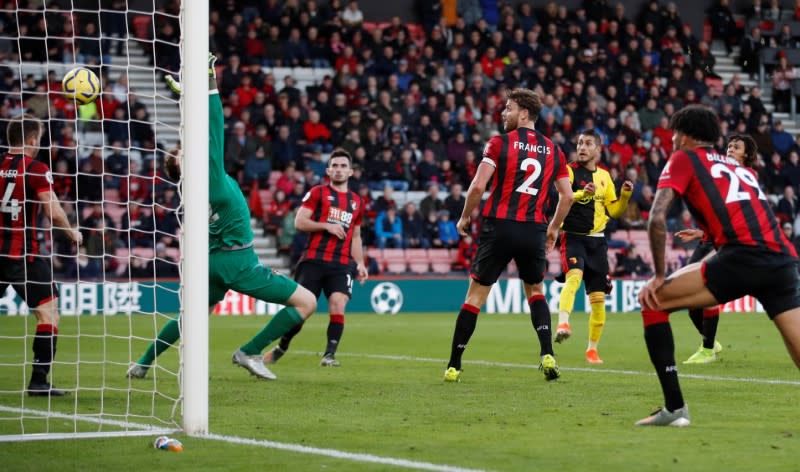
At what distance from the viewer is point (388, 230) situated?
24.1m

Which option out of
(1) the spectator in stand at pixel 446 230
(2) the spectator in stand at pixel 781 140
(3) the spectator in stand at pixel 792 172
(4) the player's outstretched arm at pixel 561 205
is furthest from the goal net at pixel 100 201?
(2) the spectator in stand at pixel 781 140

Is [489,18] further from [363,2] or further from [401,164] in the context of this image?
[401,164]

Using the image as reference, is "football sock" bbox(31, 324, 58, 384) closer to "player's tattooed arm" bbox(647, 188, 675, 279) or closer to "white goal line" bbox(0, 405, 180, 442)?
"white goal line" bbox(0, 405, 180, 442)

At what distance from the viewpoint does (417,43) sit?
2881 cm

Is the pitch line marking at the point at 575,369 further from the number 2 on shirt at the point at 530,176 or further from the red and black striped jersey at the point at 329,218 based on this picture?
the number 2 on shirt at the point at 530,176

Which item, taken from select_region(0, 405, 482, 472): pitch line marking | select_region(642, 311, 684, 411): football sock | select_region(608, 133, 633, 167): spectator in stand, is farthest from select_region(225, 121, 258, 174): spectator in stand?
select_region(642, 311, 684, 411): football sock

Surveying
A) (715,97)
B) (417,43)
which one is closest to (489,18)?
(417,43)

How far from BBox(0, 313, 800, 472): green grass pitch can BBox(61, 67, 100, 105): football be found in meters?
2.04

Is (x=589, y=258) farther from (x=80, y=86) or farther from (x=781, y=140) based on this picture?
(x=781, y=140)

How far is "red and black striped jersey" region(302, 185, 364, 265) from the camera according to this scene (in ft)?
40.3

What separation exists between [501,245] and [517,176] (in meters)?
0.60

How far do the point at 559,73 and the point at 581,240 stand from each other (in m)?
16.6

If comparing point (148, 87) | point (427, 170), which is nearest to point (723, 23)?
point (427, 170)

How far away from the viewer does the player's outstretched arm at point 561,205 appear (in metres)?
10.3
